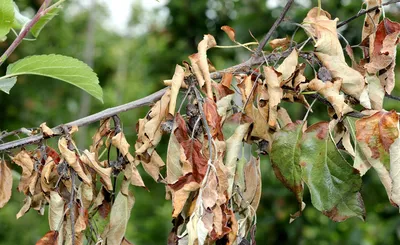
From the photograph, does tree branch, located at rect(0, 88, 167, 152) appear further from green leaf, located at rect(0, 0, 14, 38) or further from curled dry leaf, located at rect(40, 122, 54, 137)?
green leaf, located at rect(0, 0, 14, 38)

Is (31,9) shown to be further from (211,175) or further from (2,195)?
(211,175)

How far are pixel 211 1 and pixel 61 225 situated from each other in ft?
8.87

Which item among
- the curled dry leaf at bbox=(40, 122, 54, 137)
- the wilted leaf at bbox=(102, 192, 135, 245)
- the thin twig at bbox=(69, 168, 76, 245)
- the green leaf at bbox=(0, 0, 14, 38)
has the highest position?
the green leaf at bbox=(0, 0, 14, 38)

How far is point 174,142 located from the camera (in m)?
0.81

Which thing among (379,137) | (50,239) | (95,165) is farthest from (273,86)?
(50,239)

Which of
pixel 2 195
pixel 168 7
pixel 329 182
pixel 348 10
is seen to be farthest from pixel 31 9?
pixel 329 182

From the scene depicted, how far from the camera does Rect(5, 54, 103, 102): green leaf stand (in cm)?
93

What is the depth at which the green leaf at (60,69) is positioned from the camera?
3.05 feet

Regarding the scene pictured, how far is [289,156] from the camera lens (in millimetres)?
811

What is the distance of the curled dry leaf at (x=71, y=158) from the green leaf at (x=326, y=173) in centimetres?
28

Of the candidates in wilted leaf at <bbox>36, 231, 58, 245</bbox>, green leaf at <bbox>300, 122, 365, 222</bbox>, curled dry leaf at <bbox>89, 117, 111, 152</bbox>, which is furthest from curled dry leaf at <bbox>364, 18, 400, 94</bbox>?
wilted leaf at <bbox>36, 231, 58, 245</bbox>

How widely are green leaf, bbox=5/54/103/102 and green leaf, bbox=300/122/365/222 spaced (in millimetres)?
338

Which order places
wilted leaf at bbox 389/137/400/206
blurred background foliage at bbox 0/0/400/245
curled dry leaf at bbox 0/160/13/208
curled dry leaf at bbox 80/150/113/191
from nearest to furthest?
wilted leaf at bbox 389/137/400/206 → curled dry leaf at bbox 80/150/113/191 → curled dry leaf at bbox 0/160/13/208 → blurred background foliage at bbox 0/0/400/245

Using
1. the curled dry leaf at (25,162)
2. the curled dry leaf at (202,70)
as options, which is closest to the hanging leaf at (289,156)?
the curled dry leaf at (202,70)
